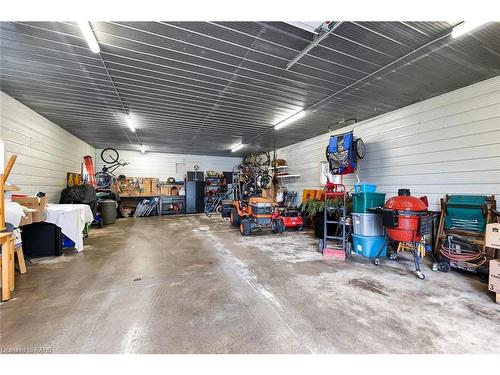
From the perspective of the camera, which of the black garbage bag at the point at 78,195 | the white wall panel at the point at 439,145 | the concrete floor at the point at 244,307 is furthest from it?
the black garbage bag at the point at 78,195

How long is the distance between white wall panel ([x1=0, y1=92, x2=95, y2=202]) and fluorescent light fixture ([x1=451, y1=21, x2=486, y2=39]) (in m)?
6.65

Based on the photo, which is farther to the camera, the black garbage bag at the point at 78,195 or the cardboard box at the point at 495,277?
the black garbage bag at the point at 78,195

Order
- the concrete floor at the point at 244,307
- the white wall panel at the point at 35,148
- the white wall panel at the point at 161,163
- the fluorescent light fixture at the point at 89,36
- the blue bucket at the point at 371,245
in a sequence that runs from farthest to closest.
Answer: the white wall panel at the point at 161,163 → the white wall panel at the point at 35,148 → the blue bucket at the point at 371,245 → the fluorescent light fixture at the point at 89,36 → the concrete floor at the point at 244,307

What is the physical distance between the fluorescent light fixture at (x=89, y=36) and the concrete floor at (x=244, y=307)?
2852 millimetres

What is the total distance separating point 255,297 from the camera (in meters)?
2.44

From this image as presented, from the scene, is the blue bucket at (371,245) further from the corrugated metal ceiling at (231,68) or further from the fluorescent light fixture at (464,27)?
the fluorescent light fixture at (464,27)

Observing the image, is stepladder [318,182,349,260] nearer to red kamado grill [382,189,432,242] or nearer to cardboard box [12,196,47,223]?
red kamado grill [382,189,432,242]

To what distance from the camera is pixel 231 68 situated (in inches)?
129

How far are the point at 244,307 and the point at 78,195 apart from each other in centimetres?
601

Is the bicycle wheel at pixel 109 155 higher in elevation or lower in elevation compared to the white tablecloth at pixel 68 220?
higher

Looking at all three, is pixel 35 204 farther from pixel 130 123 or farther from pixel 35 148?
pixel 130 123

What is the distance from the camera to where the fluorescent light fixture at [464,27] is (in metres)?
2.25

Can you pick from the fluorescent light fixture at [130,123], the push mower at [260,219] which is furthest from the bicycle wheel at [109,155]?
the push mower at [260,219]
